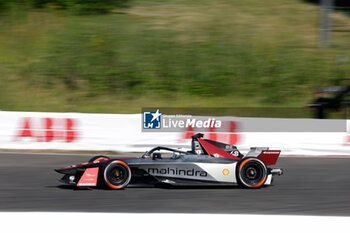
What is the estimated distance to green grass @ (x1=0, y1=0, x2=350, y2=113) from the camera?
2052cm

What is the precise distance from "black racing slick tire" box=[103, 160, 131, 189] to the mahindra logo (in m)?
5.47

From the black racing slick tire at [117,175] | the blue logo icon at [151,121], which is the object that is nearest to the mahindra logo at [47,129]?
the blue logo icon at [151,121]

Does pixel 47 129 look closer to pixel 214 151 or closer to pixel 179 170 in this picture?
pixel 179 170

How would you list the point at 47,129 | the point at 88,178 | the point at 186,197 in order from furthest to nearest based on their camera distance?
1. the point at 47,129
2. the point at 88,178
3. the point at 186,197

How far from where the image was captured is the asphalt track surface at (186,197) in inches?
297

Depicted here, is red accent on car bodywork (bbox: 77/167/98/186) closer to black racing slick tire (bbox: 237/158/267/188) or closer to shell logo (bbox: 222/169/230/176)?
shell logo (bbox: 222/169/230/176)

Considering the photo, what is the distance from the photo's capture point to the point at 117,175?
8703 mm

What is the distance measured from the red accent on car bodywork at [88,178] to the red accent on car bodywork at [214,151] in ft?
5.99

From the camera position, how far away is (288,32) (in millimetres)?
23656

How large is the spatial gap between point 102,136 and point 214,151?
5.61 metres

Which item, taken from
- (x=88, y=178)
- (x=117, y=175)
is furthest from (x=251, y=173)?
(x=88, y=178)

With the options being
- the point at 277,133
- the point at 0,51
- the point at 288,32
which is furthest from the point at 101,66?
the point at 277,133

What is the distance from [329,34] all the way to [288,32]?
1755 mm

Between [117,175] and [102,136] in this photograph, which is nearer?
[117,175]
